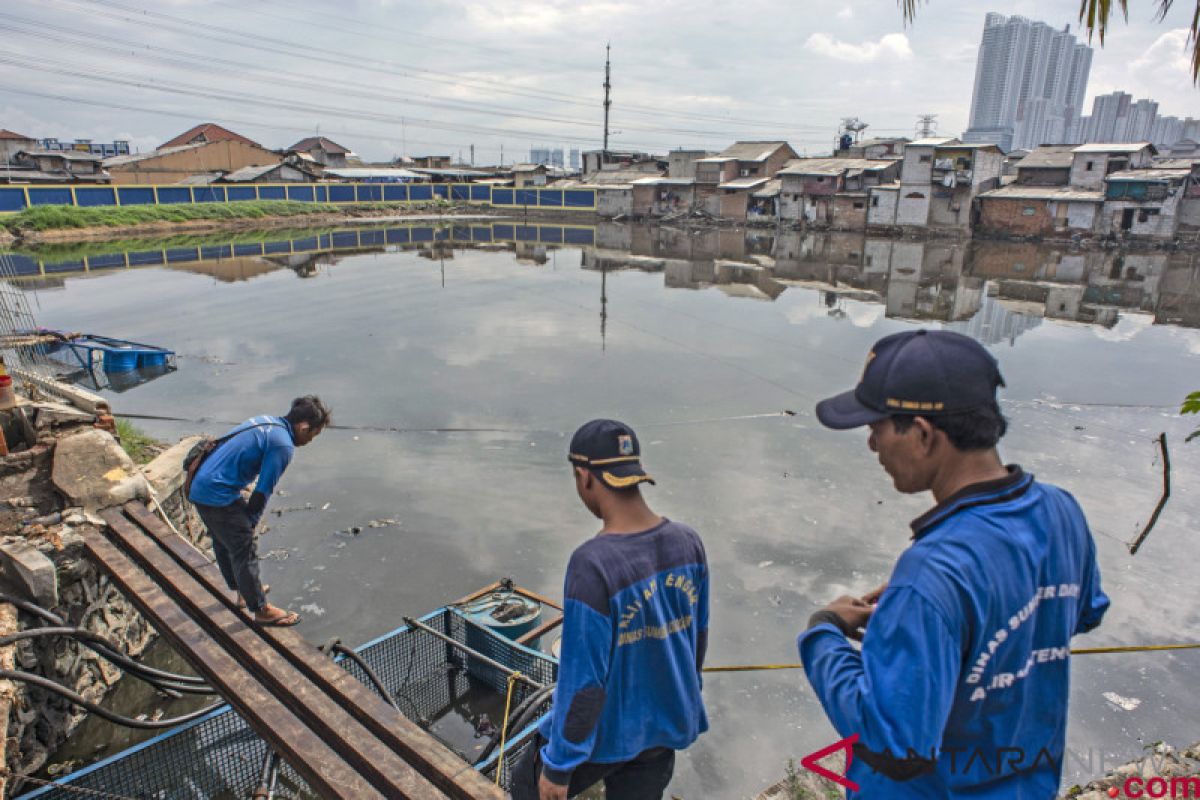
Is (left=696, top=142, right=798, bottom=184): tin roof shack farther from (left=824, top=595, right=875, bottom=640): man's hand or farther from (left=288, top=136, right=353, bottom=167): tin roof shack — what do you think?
(left=824, top=595, right=875, bottom=640): man's hand

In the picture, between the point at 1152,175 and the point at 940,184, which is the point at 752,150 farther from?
the point at 1152,175

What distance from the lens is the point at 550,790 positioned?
7.22 ft

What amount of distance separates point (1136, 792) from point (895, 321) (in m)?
16.6

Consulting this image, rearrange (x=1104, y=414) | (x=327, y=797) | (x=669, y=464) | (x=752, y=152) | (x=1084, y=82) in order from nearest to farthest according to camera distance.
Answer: (x=327, y=797), (x=669, y=464), (x=1104, y=414), (x=752, y=152), (x=1084, y=82)

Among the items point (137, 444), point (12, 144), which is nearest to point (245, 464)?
point (137, 444)

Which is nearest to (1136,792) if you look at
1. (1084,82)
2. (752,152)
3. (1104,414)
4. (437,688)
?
(437,688)

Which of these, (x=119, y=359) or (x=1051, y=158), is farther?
(x=1051, y=158)

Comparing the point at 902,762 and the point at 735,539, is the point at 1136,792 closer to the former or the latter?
the point at 902,762

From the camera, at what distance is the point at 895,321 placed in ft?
61.0

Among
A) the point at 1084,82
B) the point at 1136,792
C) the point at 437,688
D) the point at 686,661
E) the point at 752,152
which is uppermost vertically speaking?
the point at 1084,82

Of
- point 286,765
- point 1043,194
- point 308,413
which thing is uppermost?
point 1043,194

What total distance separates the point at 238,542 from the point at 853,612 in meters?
3.77

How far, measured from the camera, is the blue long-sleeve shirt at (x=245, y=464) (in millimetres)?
4020

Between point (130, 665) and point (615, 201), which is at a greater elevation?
Result: point (615, 201)
